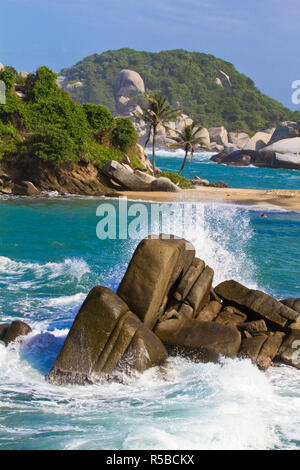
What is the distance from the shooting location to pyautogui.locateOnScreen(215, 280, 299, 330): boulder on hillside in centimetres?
1242

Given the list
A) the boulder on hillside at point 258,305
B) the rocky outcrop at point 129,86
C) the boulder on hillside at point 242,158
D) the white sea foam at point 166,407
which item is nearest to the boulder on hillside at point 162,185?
the boulder on hillside at point 258,305

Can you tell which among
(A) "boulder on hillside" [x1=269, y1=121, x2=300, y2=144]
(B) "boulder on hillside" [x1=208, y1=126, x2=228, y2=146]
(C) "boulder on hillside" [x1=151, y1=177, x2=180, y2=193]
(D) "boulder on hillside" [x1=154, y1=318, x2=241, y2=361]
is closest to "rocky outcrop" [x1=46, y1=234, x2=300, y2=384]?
(D) "boulder on hillside" [x1=154, y1=318, x2=241, y2=361]

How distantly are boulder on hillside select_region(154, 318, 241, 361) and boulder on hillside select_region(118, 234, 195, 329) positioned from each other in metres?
0.47

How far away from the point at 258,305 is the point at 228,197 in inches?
1175

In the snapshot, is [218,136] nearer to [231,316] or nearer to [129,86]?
[129,86]

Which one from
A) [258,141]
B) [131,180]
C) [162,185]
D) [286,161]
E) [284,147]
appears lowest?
[162,185]

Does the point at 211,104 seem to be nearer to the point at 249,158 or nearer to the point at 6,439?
the point at 249,158

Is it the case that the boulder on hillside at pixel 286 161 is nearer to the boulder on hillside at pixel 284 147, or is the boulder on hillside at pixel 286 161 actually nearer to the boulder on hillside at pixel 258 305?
the boulder on hillside at pixel 284 147

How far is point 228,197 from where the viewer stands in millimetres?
42125

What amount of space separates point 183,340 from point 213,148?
117 m

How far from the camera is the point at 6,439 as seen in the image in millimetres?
8141

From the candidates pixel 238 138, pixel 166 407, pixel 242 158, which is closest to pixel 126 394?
pixel 166 407

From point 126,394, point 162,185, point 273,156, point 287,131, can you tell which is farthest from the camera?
point 287,131

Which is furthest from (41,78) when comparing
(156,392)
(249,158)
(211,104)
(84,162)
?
(211,104)
